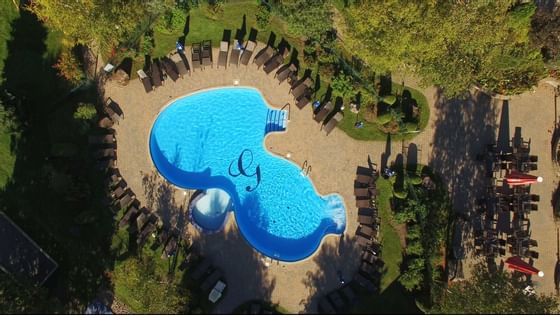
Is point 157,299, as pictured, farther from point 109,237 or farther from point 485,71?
point 485,71

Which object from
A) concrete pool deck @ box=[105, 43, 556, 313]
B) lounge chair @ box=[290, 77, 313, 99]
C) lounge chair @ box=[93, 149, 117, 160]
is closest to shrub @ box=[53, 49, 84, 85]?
concrete pool deck @ box=[105, 43, 556, 313]

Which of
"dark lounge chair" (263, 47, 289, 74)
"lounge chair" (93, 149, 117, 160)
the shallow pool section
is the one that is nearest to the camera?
"lounge chair" (93, 149, 117, 160)

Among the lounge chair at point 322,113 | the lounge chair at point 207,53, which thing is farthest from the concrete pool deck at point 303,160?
the lounge chair at point 322,113

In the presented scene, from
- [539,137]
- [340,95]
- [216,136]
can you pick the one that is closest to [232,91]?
[216,136]

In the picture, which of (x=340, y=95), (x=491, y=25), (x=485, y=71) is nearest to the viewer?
(x=491, y=25)

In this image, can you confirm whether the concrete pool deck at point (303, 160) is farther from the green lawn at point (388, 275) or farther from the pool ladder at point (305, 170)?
the green lawn at point (388, 275)

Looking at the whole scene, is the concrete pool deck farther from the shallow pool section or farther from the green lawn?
the green lawn
